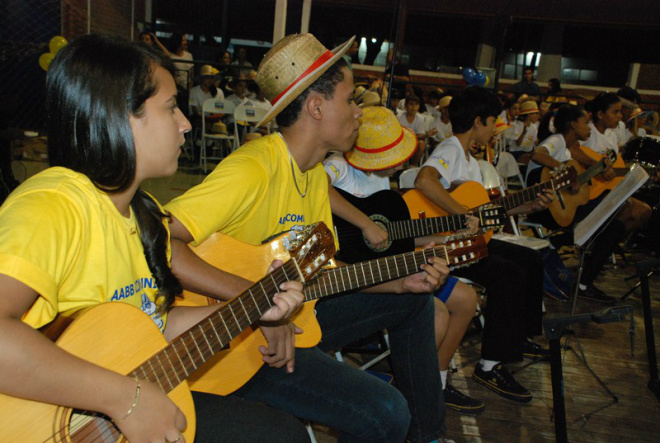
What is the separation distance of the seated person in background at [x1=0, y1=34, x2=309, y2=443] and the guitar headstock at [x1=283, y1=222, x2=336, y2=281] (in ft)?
0.31

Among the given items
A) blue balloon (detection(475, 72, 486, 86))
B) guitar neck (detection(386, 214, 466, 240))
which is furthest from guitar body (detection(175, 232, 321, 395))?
blue balloon (detection(475, 72, 486, 86))

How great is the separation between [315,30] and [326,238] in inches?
861

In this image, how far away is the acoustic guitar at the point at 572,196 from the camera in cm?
518

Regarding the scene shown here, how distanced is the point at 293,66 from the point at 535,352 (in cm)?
274

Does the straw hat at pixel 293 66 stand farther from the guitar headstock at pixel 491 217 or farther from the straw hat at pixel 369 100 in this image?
the straw hat at pixel 369 100

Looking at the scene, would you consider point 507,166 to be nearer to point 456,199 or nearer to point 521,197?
point 521,197

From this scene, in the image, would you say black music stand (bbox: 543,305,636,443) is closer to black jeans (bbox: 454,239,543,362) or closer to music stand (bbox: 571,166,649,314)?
black jeans (bbox: 454,239,543,362)

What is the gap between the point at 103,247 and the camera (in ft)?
4.58

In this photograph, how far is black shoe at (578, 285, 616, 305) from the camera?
536 centimetres

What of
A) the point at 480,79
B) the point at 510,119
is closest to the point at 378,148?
the point at 510,119

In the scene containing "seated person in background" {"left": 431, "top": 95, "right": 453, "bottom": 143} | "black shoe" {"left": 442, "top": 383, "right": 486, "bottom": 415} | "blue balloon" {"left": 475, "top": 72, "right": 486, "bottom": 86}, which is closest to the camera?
"black shoe" {"left": 442, "top": 383, "right": 486, "bottom": 415}

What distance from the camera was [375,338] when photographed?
12.2 ft

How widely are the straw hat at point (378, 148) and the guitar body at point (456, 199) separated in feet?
1.36

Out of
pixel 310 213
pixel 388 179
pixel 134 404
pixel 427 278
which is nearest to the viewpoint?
pixel 134 404
